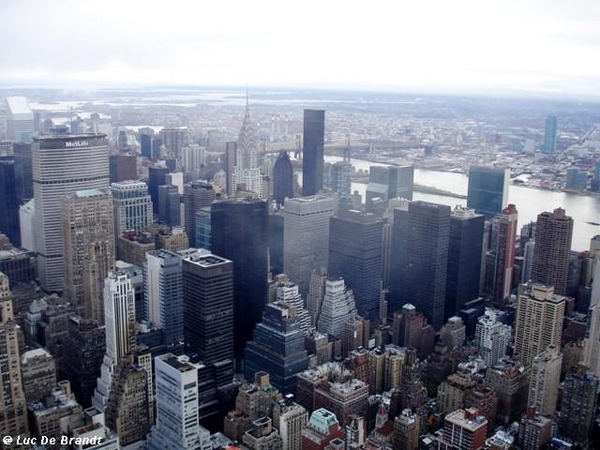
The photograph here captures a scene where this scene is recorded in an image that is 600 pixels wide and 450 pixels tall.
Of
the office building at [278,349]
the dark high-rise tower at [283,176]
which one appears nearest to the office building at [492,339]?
the office building at [278,349]

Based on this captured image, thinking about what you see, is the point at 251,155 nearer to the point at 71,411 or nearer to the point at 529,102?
the point at 529,102

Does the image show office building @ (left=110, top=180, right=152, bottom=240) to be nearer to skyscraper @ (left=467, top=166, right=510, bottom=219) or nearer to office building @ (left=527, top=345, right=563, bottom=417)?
skyscraper @ (left=467, top=166, right=510, bottom=219)

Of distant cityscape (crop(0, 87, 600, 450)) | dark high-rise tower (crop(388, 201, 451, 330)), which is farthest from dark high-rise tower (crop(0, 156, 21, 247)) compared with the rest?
dark high-rise tower (crop(388, 201, 451, 330))

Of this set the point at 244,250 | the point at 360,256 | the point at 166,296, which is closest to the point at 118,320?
the point at 166,296

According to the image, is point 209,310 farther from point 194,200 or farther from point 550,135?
point 550,135

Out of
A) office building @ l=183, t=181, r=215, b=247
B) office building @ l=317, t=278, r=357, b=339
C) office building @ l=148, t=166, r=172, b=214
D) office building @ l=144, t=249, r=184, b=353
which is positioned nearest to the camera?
office building @ l=144, t=249, r=184, b=353

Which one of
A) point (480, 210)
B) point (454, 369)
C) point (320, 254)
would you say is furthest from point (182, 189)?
point (454, 369)
